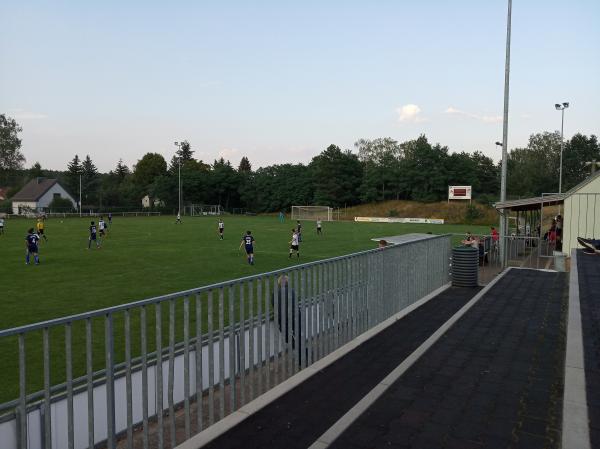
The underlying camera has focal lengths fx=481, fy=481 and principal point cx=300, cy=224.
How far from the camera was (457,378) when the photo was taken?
5.32 metres

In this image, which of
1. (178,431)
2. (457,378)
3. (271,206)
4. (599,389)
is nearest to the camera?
(599,389)

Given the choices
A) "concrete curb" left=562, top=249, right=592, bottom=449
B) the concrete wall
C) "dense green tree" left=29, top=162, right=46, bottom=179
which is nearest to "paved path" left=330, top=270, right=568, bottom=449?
"concrete curb" left=562, top=249, right=592, bottom=449

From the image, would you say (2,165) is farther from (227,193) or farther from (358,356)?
(358,356)

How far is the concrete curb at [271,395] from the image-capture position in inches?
158

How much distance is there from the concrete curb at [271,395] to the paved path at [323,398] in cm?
5

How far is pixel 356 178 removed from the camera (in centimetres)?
9144

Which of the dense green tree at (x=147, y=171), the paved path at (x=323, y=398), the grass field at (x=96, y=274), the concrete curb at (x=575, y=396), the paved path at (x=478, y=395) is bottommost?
the grass field at (x=96, y=274)

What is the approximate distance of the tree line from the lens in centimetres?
8206

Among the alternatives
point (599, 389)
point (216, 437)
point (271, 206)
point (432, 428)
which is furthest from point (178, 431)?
point (271, 206)

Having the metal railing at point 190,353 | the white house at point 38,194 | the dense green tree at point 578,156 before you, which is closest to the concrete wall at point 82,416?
the metal railing at point 190,353

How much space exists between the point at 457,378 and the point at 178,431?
3.38 m

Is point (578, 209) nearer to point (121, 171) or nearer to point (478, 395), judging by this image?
point (478, 395)

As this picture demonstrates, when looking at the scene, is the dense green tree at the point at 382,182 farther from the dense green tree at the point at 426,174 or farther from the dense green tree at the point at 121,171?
the dense green tree at the point at 121,171

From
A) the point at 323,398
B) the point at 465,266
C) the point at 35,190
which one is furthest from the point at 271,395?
the point at 35,190
